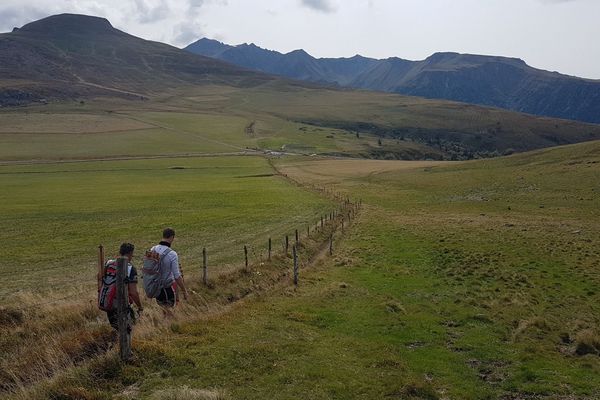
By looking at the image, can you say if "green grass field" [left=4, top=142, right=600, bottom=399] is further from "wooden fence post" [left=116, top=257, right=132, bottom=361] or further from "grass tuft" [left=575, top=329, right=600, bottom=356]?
"wooden fence post" [left=116, top=257, right=132, bottom=361]

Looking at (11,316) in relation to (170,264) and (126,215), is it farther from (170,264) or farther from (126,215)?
(126,215)

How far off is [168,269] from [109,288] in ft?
7.63

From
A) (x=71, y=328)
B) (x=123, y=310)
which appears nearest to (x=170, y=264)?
(x=123, y=310)

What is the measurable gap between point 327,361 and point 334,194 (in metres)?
61.8

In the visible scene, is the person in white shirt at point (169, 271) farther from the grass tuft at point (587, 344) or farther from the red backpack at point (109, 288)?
the grass tuft at point (587, 344)

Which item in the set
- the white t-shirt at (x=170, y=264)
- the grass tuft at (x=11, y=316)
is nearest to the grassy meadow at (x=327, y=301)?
the grass tuft at (x=11, y=316)

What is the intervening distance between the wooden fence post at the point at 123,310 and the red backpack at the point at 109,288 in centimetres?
106

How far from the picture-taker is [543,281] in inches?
1028

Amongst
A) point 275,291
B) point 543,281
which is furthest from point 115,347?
point 543,281

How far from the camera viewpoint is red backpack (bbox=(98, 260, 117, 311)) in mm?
12445

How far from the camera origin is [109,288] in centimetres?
1250

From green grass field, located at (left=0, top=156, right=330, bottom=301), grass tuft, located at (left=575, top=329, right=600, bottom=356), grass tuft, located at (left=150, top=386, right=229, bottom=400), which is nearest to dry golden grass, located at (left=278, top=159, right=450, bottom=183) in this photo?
green grass field, located at (left=0, top=156, right=330, bottom=301)

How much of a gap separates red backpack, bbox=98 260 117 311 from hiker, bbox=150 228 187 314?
6.60ft

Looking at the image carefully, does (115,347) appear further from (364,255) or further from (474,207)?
(474,207)
